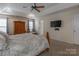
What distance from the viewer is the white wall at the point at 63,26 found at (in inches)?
66.2

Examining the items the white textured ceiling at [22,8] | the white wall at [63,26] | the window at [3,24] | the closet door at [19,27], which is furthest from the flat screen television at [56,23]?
the window at [3,24]

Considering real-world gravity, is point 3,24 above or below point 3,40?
above

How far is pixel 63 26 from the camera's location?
5.63 feet

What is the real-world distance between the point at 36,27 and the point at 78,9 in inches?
25.7

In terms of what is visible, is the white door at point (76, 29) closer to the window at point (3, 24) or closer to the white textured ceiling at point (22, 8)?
the white textured ceiling at point (22, 8)

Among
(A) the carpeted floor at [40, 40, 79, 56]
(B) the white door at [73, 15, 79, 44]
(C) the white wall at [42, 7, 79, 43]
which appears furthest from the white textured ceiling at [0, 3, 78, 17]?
(A) the carpeted floor at [40, 40, 79, 56]

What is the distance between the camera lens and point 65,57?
1.62 m

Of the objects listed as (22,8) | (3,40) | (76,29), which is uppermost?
(22,8)

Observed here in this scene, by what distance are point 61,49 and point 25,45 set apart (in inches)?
20.3

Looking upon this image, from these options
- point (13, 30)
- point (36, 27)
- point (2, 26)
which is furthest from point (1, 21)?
point (36, 27)

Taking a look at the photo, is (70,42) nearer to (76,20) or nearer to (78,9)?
(76,20)

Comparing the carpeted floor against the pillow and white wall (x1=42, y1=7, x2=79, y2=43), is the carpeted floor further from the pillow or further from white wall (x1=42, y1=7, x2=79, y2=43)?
the pillow

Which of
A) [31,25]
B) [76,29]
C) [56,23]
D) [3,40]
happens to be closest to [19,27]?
[31,25]

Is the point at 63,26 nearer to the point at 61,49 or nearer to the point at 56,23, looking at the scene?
the point at 56,23
